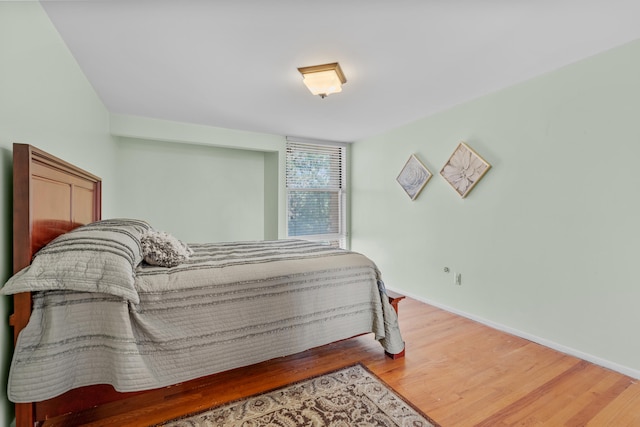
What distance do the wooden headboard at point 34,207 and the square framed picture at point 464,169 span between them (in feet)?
10.6

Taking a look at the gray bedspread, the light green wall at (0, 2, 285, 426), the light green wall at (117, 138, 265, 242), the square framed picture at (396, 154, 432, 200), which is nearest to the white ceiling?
Result: the light green wall at (0, 2, 285, 426)

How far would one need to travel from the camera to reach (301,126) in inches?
145

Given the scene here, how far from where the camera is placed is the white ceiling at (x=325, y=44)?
1.53 meters

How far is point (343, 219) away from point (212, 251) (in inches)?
105

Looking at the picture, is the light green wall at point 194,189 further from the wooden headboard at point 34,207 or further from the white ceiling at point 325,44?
the wooden headboard at point 34,207

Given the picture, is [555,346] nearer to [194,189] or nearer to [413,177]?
[413,177]

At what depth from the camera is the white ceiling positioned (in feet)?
5.02

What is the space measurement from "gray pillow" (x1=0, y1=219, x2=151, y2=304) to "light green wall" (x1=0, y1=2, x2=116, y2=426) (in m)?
0.15

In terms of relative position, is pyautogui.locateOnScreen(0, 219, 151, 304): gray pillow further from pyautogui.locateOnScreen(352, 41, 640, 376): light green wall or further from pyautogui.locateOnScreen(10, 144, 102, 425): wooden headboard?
pyautogui.locateOnScreen(352, 41, 640, 376): light green wall

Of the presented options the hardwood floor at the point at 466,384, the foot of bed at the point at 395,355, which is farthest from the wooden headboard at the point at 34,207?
the foot of bed at the point at 395,355

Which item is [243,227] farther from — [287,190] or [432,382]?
[432,382]

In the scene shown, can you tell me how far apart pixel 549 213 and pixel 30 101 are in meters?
3.50

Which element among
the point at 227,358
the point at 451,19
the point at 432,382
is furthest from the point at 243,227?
the point at 451,19

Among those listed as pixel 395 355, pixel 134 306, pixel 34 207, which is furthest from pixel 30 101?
pixel 395 355
